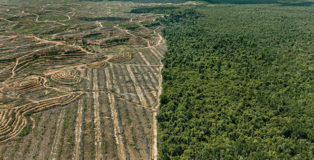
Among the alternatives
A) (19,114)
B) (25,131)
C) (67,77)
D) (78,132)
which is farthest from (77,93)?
(25,131)

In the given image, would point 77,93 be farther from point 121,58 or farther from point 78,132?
point 121,58

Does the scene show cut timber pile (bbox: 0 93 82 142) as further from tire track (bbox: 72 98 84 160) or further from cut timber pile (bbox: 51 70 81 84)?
cut timber pile (bbox: 51 70 81 84)

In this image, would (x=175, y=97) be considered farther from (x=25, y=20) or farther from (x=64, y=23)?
(x=25, y=20)

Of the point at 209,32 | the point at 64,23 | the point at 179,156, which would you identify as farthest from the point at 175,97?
the point at 64,23

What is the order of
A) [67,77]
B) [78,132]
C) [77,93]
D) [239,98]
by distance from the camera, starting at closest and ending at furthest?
1. [78,132]
2. [239,98]
3. [77,93]
4. [67,77]

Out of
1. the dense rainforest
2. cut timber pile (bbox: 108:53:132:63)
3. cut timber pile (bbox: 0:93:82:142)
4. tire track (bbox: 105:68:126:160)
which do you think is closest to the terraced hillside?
cut timber pile (bbox: 108:53:132:63)

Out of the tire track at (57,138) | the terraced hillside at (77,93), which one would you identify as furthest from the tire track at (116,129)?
the tire track at (57,138)
